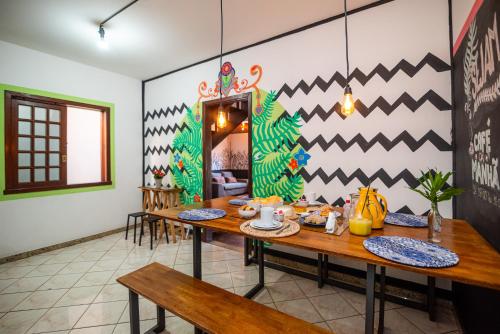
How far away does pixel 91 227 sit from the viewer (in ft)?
13.2

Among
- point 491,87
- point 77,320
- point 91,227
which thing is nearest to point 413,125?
point 491,87

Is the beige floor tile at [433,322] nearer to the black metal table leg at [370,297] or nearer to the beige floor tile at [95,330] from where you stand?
the black metal table leg at [370,297]

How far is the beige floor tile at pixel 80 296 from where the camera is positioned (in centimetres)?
223

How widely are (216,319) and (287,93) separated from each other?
257 centimetres

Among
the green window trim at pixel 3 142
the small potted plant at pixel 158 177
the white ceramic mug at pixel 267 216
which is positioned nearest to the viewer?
the white ceramic mug at pixel 267 216

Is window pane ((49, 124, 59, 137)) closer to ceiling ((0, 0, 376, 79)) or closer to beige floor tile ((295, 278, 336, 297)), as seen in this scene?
ceiling ((0, 0, 376, 79))

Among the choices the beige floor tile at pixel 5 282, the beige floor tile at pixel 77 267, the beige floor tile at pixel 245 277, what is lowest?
the beige floor tile at pixel 245 277

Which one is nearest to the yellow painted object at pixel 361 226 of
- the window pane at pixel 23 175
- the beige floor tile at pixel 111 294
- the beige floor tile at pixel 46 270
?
the beige floor tile at pixel 111 294

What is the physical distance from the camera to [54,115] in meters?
3.70

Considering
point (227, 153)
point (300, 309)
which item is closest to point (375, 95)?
point (300, 309)

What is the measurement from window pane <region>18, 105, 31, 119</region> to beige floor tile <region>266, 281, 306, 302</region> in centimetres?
406

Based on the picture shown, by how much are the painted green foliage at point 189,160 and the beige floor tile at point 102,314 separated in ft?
6.54

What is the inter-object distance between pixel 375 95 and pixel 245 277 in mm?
2439

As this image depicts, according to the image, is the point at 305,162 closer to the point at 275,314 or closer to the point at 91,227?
the point at 275,314
